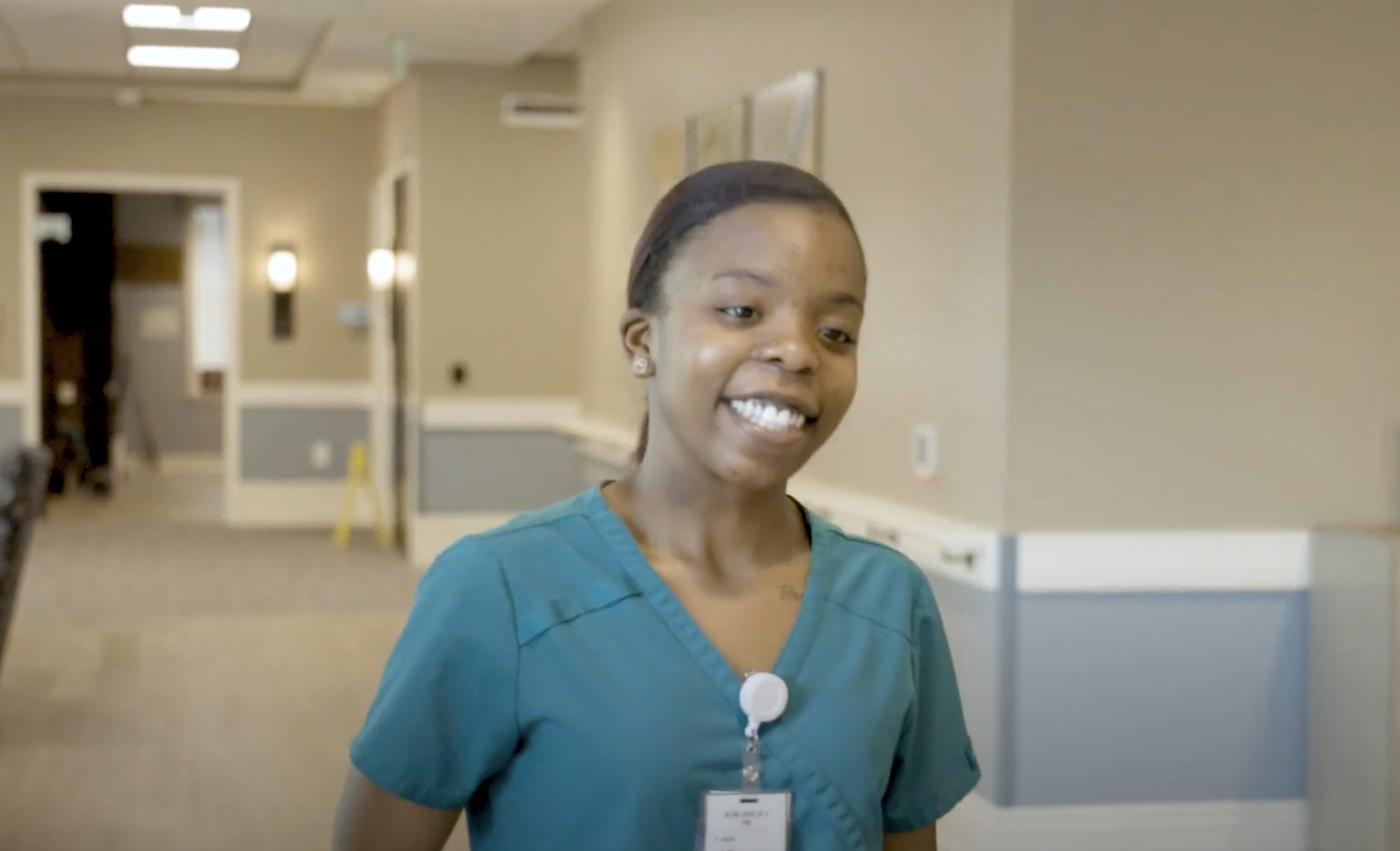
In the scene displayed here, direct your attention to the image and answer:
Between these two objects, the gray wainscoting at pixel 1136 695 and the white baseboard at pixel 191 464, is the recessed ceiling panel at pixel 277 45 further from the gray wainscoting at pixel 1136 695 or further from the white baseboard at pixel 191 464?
the white baseboard at pixel 191 464

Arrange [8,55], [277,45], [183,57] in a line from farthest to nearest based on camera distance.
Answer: [8,55], [183,57], [277,45]

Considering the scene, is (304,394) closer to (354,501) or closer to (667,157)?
(354,501)

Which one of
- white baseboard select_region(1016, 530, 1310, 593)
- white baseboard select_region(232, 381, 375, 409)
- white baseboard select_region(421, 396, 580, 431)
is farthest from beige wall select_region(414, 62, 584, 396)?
white baseboard select_region(1016, 530, 1310, 593)

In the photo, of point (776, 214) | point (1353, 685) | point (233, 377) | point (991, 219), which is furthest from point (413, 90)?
point (776, 214)

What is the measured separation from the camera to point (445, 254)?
9.30 meters

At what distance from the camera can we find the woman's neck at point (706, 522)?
1328mm

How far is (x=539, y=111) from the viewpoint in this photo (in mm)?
9289

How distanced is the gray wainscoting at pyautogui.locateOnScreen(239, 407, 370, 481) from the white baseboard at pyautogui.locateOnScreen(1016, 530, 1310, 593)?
7.89 meters

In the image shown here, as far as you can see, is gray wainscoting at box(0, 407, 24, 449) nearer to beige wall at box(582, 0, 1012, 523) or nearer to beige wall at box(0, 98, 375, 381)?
beige wall at box(0, 98, 375, 381)

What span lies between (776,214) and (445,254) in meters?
8.17

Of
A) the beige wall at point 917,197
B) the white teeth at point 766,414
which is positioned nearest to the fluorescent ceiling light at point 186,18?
the beige wall at point 917,197

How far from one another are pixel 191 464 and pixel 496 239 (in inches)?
327

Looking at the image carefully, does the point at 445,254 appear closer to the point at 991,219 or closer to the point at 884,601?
the point at 991,219

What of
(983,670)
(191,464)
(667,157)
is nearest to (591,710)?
(983,670)
